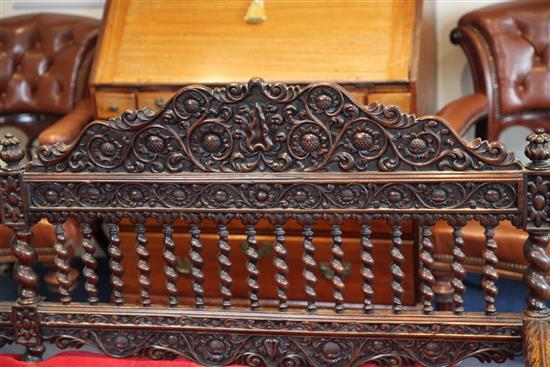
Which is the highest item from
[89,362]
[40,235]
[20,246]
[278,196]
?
[278,196]

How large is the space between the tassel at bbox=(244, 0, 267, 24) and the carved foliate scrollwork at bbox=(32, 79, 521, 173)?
4.18 feet

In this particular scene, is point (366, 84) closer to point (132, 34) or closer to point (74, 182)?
point (132, 34)

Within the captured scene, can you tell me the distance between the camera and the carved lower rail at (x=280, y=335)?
1.30 metres

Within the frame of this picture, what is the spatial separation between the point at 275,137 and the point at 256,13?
1.32 metres

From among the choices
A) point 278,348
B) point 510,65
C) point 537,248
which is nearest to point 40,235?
point 278,348

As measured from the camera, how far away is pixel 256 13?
2.53m

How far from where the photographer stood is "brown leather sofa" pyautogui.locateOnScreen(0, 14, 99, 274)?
296cm

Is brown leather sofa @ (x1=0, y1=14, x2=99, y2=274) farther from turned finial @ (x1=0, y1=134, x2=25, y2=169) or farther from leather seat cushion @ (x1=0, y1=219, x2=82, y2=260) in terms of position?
turned finial @ (x1=0, y1=134, x2=25, y2=169)

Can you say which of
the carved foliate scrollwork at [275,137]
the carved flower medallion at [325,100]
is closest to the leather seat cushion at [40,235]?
the carved foliate scrollwork at [275,137]

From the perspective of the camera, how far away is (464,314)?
1.31m

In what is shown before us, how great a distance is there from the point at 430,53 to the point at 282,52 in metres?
0.61

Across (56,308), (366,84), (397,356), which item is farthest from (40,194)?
(366,84)

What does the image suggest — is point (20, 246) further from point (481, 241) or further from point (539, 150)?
point (481, 241)

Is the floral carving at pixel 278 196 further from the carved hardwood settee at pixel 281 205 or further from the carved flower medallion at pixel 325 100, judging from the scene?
the carved flower medallion at pixel 325 100
